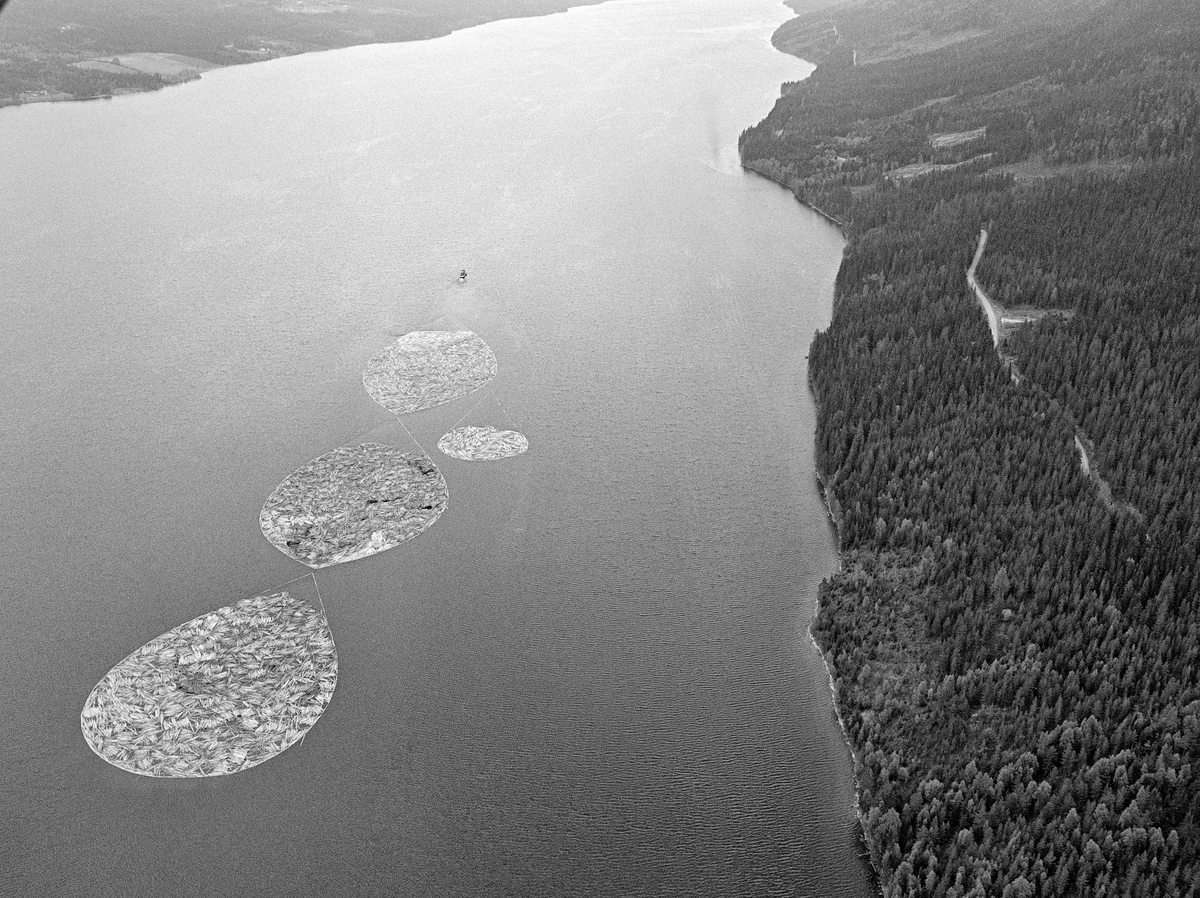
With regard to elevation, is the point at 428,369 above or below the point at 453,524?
above

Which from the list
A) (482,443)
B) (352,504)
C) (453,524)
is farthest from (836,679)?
(352,504)

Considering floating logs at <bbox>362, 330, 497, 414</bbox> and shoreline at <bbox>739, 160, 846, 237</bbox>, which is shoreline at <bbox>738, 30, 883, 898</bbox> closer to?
floating logs at <bbox>362, 330, 497, 414</bbox>

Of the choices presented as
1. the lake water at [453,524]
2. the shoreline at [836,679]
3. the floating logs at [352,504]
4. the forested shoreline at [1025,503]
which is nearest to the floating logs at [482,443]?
the lake water at [453,524]

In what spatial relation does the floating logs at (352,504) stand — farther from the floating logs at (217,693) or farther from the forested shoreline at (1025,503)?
the forested shoreline at (1025,503)

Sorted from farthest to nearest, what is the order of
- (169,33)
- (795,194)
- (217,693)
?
(169,33), (795,194), (217,693)

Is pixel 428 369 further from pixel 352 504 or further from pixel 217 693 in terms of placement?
pixel 217 693

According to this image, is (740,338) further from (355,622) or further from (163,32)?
(163,32)
